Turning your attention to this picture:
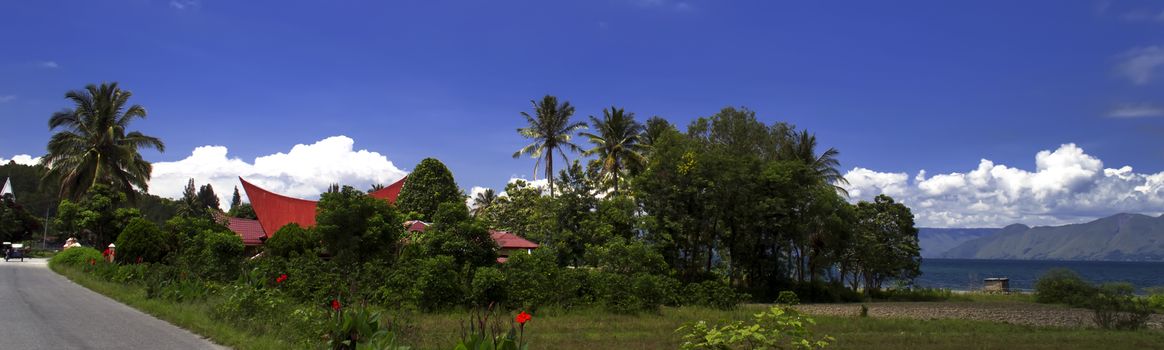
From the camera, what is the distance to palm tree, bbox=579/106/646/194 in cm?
4212

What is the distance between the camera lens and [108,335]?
10.7 metres

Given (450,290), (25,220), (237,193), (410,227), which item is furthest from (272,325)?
(237,193)

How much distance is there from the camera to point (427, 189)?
4297 cm

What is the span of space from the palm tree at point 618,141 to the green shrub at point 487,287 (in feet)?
80.7

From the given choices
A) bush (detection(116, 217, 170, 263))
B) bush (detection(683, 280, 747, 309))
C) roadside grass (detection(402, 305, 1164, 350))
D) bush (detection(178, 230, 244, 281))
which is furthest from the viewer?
bush (detection(116, 217, 170, 263))

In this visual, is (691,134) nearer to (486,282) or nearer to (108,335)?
(486,282)

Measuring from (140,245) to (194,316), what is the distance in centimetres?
1959

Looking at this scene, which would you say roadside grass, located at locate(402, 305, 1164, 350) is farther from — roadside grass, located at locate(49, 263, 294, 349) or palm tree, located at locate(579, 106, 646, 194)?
palm tree, located at locate(579, 106, 646, 194)

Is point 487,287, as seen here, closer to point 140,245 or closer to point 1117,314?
point 1117,314

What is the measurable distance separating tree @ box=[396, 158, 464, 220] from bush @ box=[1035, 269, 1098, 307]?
31205mm

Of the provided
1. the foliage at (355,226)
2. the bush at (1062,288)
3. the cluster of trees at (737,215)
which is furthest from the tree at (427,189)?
the bush at (1062,288)

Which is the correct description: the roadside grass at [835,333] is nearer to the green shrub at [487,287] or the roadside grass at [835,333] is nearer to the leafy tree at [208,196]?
the green shrub at [487,287]

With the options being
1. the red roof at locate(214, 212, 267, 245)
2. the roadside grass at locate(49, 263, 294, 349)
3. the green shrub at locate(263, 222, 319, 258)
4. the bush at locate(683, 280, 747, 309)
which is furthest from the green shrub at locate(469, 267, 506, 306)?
the red roof at locate(214, 212, 267, 245)

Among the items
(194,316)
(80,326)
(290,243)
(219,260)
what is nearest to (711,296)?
(194,316)
